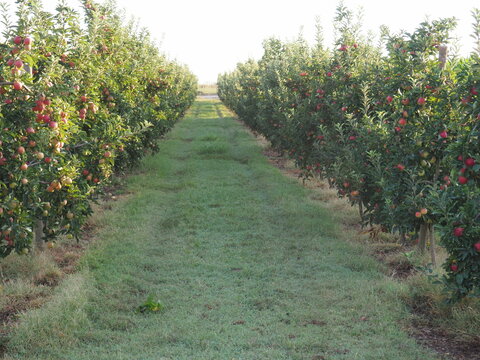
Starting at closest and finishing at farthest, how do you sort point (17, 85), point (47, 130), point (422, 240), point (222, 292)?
point (17, 85) → point (47, 130) → point (222, 292) → point (422, 240)

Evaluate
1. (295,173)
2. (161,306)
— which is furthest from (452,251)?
(295,173)

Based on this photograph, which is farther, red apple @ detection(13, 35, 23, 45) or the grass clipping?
Result: red apple @ detection(13, 35, 23, 45)

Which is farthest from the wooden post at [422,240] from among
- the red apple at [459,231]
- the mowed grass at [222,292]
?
the red apple at [459,231]

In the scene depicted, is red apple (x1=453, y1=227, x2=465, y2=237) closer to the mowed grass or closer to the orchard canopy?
the orchard canopy

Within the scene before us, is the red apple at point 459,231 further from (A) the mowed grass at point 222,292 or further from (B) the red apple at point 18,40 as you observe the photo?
(B) the red apple at point 18,40

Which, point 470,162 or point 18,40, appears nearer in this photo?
point 470,162

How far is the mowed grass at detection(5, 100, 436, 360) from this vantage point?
4.13 meters

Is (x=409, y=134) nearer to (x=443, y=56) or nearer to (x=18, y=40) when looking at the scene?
(x=443, y=56)

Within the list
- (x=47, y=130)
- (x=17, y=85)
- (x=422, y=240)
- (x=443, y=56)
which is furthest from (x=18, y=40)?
(x=422, y=240)

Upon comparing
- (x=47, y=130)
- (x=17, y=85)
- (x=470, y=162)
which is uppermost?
(x=17, y=85)

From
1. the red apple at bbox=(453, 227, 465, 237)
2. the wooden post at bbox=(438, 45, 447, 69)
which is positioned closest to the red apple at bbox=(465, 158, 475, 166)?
the red apple at bbox=(453, 227, 465, 237)

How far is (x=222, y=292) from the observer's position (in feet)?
17.7

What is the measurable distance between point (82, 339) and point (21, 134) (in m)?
2.18

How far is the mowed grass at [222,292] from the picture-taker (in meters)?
4.13
